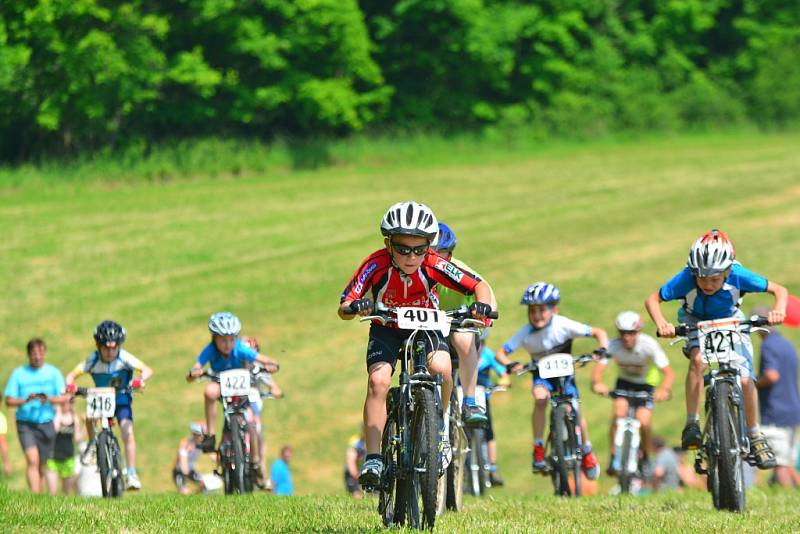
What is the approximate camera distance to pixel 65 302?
32.7 meters

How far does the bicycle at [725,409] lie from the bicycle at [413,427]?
2632 millimetres

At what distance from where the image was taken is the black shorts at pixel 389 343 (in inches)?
391

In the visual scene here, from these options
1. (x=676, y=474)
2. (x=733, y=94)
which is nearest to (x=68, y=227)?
(x=676, y=474)

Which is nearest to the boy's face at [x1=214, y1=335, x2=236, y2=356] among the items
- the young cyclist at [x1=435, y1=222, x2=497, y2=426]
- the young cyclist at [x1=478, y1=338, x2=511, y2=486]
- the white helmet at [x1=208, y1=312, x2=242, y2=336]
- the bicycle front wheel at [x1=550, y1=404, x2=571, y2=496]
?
the white helmet at [x1=208, y1=312, x2=242, y2=336]

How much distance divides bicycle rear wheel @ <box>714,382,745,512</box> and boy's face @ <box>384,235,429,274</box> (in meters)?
3.06

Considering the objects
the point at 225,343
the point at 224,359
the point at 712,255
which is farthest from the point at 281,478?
the point at 712,255

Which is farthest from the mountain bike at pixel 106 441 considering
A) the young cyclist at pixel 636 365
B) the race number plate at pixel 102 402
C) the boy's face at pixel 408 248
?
the boy's face at pixel 408 248

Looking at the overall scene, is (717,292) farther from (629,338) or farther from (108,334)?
(108,334)

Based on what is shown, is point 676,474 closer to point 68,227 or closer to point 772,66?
point 68,227

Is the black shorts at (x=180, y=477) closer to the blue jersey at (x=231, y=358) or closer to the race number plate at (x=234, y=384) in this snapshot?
the blue jersey at (x=231, y=358)

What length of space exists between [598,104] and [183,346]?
34247 millimetres

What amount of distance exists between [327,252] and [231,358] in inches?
852

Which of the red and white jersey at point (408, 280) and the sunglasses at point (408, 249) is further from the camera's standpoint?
the red and white jersey at point (408, 280)

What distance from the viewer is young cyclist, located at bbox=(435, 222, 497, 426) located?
11.1 metres
